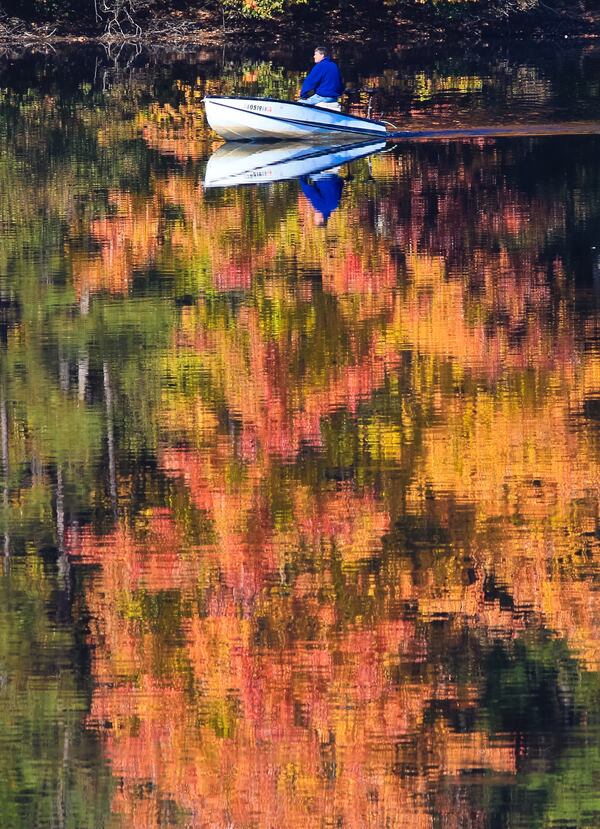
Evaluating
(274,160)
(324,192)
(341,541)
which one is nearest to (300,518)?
(341,541)

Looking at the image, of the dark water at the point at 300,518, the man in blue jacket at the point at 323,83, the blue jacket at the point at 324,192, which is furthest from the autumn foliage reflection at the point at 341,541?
the man in blue jacket at the point at 323,83

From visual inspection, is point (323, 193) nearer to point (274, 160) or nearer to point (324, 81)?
point (274, 160)

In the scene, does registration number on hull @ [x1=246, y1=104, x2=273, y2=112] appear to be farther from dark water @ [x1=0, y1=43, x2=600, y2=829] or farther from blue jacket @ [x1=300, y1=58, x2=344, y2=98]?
dark water @ [x1=0, y1=43, x2=600, y2=829]

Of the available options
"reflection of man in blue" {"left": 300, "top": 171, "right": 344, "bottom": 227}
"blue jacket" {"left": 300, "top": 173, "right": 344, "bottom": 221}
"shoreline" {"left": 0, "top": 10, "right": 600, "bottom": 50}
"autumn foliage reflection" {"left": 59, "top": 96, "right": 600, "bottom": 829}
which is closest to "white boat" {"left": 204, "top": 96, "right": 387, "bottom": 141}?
"reflection of man in blue" {"left": 300, "top": 171, "right": 344, "bottom": 227}

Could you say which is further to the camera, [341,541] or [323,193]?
[323,193]

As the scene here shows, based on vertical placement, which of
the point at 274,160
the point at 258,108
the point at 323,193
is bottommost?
the point at 323,193

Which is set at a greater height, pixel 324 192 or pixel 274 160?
pixel 274 160

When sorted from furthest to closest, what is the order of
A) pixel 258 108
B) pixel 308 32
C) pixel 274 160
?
pixel 308 32 → pixel 258 108 → pixel 274 160

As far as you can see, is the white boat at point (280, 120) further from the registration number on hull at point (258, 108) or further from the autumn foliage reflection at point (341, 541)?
the autumn foliage reflection at point (341, 541)

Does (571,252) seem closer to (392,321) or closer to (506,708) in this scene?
(392,321)
